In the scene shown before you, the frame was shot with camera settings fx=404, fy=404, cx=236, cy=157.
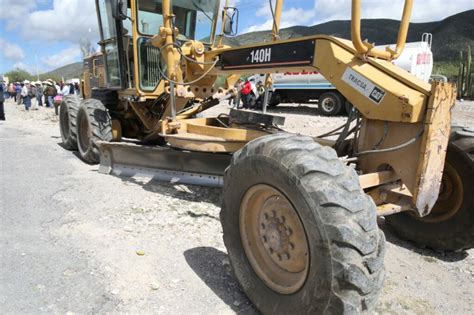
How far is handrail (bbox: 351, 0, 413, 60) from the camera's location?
2869mm

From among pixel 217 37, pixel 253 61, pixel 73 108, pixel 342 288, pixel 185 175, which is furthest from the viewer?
pixel 73 108

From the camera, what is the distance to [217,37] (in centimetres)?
671

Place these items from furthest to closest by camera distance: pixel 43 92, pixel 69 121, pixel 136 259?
1. pixel 43 92
2. pixel 69 121
3. pixel 136 259

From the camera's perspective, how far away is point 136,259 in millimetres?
3441

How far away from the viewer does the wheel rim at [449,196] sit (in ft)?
11.8

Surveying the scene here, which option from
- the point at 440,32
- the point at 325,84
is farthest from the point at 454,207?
the point at 440,32

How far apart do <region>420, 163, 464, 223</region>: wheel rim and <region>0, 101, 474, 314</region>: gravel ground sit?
1.34ft

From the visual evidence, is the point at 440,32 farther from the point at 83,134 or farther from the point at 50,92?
the point at 83,134

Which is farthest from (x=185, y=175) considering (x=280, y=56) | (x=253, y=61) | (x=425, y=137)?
(x=425, y=137)

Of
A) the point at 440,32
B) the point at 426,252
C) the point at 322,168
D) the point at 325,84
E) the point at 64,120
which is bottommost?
the point at 426,252

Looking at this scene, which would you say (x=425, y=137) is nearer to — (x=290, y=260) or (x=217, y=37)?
(x=290, y=260)

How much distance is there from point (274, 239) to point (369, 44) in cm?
168

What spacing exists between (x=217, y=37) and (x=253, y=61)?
8.95 ft

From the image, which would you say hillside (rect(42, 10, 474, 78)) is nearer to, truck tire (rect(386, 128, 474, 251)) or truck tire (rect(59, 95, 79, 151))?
truck tire (rect(59, 95, 79, 151))
